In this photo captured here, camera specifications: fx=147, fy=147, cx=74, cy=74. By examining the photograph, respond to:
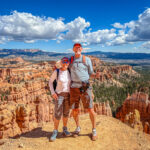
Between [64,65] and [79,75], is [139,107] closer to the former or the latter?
[79,75]

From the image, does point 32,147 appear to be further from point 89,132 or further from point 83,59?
point 83,59

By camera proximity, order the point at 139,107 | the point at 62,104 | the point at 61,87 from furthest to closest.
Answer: the point at 139,107
the point at 62,104
the point at 61,87

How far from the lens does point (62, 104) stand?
4.99 m

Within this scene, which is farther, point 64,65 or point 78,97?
point 78,97

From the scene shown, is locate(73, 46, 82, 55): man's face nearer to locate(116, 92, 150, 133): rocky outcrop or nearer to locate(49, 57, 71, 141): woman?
locate(49, 57, 71, 141): woman

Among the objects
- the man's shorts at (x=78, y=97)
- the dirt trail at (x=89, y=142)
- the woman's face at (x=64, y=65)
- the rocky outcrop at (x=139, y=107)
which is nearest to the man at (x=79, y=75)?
the man's shorts at (x=78, y=97)

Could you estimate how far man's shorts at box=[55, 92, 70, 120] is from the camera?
489cm

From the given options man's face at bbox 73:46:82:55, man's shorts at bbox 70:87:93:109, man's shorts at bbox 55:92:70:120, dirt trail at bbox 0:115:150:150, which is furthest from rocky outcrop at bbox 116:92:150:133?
man's face at bbox 73:46:82:55

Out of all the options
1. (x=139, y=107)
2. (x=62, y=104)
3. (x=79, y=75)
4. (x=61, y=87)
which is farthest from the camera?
(x=139, y=107)

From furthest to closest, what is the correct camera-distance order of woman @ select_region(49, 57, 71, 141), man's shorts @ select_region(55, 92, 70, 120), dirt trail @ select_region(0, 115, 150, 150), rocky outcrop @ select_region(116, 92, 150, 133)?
rocky outcrop @ select_region(116, 92, 150, 133) → man's shorts @ select_region(55, 92, 70, 120) → woman @ select_region(49, 57, 71, 141) → dirt trail @ select_region(0, 115, 150, 150)

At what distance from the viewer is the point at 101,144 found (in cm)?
488

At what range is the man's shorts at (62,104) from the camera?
4887 mm

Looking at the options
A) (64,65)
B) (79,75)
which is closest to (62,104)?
(79,75)

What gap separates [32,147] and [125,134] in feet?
11.3
